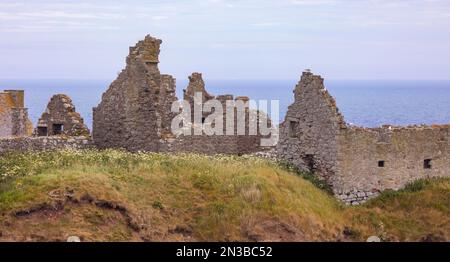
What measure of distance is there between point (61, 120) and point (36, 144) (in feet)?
12.8

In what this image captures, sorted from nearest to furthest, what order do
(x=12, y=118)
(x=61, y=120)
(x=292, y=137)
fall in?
(x=292, y=137), (x=61, y=120), (x=12, y=118)

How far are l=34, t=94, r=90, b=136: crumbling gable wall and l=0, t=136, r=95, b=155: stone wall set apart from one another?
1.48 meters

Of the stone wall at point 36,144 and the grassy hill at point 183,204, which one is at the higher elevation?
the stone wall at point 36,144

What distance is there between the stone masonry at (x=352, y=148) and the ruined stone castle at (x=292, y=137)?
0.04 m

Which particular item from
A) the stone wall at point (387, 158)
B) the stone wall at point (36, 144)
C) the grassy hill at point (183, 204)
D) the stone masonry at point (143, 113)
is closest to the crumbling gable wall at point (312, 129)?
the stone wall at point (387, 158)

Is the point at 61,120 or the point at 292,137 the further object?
the point at 61,120

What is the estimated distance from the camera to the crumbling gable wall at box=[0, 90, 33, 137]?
49.6m

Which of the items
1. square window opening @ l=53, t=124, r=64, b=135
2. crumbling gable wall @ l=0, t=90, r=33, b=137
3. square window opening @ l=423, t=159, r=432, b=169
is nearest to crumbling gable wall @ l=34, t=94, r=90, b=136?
square window opening @ l=53, t=124, r=64, b=135

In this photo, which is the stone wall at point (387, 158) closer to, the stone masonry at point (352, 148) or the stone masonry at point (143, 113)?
the stone masonry at point (352, 148)

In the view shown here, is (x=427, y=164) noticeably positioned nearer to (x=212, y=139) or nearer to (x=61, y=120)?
(x=212, y=139)

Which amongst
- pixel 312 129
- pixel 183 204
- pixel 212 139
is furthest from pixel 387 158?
pixel 183 204

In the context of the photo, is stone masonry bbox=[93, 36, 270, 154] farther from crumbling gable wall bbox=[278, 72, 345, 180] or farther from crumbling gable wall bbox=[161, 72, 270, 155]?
crumbling gable wall bbox=[278, 72, 345, 180]

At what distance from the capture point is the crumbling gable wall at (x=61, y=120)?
1709 inches

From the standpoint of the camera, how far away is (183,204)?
111 feet
